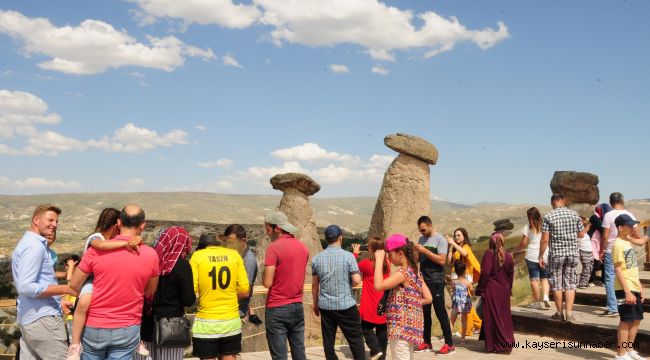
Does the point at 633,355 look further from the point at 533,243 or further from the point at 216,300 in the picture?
the point at 216,300

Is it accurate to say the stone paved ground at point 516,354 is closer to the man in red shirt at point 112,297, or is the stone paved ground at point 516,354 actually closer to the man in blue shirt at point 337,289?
the man in blue shirt at point 337,289

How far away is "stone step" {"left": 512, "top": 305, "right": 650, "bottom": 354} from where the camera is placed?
7758 mm

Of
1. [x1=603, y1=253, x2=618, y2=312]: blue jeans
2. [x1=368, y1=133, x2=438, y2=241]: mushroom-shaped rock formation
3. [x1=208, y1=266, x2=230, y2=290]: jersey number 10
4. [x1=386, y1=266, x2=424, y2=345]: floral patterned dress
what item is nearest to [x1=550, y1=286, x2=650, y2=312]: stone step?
[x1=603, y1=253, x2=618, y2=312]: blue jeans

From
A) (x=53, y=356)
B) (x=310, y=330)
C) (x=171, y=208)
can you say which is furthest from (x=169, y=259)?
(x=171, y=208)

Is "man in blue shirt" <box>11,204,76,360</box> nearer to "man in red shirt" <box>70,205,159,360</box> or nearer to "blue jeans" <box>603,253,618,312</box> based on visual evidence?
"man in red shirt" <box>70,205,159,360</box>

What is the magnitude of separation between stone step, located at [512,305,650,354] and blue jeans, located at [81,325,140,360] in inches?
250

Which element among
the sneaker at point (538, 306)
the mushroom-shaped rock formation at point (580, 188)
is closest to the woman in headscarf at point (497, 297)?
the sneaker at point (538, 306)

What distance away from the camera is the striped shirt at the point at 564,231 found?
26.5 feet

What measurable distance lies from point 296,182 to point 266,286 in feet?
32.5

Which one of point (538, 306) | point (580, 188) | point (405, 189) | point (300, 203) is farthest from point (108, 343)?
point (580, 188)

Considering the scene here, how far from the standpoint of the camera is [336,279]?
19.4 ft

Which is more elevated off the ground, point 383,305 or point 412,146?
point 412,146

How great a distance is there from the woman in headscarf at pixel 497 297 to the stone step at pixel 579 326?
1.08 metres

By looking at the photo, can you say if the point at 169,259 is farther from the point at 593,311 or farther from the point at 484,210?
the point at 484,210
